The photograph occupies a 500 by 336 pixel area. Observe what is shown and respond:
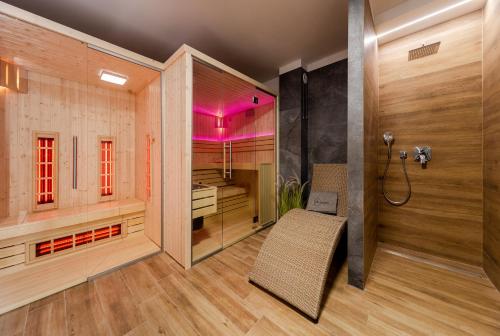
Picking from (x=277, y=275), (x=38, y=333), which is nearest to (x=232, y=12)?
(x=277, y=275)

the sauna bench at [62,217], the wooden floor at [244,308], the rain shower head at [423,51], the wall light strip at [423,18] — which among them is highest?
the wall light strip at [423,18]

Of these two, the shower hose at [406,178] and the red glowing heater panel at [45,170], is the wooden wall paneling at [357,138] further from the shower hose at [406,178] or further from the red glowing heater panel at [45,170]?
the red glowing heater panel at [45,170]

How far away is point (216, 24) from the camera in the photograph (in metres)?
2.45

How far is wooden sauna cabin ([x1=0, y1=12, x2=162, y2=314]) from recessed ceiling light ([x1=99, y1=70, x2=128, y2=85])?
0.5 inches

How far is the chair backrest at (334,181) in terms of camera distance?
259 centimetres

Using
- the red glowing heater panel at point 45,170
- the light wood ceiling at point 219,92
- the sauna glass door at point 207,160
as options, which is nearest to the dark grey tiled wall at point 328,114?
the light wood ceiling at point 219,92

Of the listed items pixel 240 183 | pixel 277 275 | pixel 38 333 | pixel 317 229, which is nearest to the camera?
pixel 38 333

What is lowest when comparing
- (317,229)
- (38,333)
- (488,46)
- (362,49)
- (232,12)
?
(38,333)

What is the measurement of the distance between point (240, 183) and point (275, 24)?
7.79 ft

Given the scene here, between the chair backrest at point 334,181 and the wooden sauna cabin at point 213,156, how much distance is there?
0.89 m

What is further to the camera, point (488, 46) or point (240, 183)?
point (240, 183)

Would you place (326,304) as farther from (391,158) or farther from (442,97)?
(442,97)

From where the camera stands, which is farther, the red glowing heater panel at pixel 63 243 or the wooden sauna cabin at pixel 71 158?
the red glowing heater panel at pixel 63 243

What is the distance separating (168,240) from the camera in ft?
8.14
